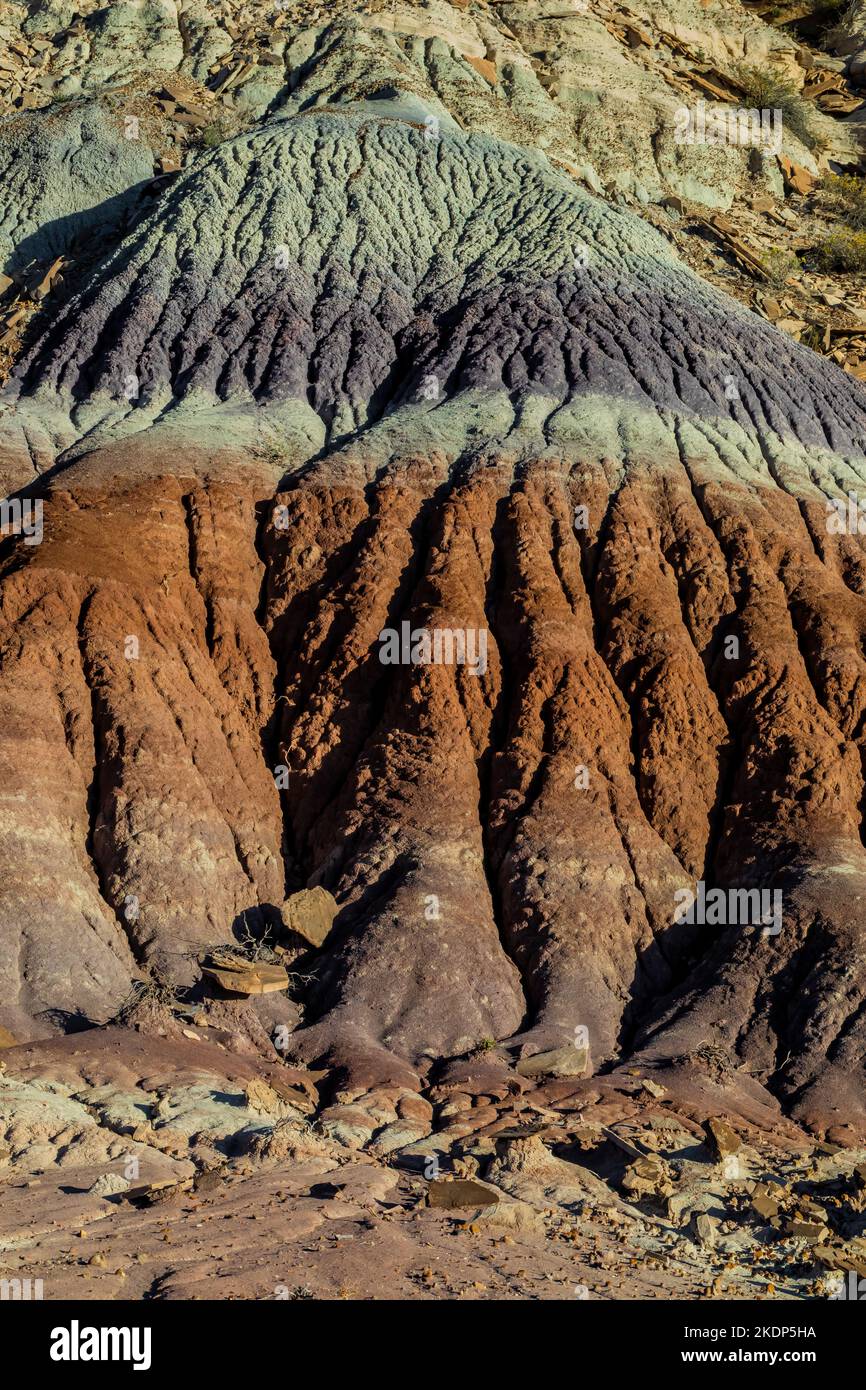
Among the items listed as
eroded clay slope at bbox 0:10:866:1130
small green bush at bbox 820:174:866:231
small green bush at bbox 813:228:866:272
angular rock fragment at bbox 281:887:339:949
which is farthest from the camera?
small green bush at bbox 820:174:866:231

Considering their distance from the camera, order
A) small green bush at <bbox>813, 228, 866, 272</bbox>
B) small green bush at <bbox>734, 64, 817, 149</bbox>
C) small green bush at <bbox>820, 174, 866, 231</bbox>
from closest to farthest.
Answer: small green bush at <bbox>813, 228, 866, 272</bbox> → small green bush at <bbox>820, 174, 866, 231</bbox> → small green bush at <bbox>734, 64, 817, 149</bbox>

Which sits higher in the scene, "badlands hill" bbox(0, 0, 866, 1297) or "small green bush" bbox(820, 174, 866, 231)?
"small green bush" bbox(820, 174, 866, 231)

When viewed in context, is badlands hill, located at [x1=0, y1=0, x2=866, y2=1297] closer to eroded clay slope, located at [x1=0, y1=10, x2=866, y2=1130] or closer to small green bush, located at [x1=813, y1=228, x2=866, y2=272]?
eroded clay slope, located at [x1=0, y1=10, x2=866, y2=1130]

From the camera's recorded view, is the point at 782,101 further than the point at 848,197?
Yes

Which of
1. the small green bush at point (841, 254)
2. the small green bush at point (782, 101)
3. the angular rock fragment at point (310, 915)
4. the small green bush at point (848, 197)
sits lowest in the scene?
the angular rock fragment at point (310, 915)

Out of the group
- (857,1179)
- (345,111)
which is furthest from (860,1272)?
(345,111)

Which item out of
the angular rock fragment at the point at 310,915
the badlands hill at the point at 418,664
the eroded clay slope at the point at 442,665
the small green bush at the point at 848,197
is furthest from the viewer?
the small green bush at the point at 848,197

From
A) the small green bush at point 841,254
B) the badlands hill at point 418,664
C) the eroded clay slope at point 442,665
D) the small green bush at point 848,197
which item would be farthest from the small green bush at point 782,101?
the eroded clay slope at point 442,665

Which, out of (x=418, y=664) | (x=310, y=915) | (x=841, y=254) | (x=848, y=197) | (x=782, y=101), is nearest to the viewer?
(x=310, y=915)

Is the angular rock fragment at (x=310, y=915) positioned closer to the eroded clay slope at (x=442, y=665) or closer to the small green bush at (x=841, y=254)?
the eroded clay slope at (x=442, y=665)

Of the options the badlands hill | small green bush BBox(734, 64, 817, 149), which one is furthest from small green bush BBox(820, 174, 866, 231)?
the badlands hill

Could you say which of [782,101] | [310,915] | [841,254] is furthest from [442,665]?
[782,101]

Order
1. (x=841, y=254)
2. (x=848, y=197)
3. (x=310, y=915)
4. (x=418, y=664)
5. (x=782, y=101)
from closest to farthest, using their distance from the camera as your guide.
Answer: (x=310, y=915) < (x=418, y=664) < (x=841, y=254) < (x=848, y=197) < (x=782, y=101)

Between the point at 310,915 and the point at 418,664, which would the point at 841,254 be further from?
the point at 310,915
